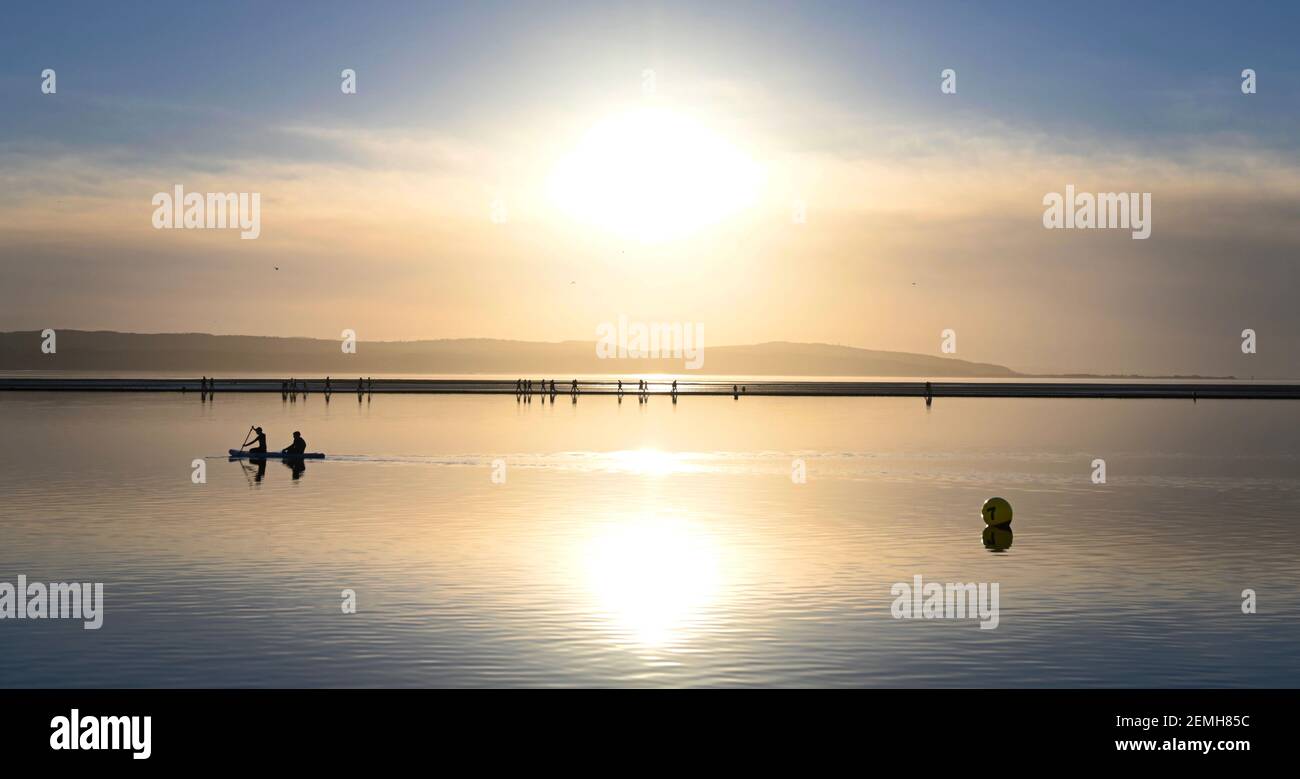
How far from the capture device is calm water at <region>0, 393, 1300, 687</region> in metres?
23.1

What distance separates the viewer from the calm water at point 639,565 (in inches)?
909

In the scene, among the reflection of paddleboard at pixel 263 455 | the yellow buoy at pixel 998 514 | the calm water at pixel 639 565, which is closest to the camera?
the calm water at pixel 639 565
